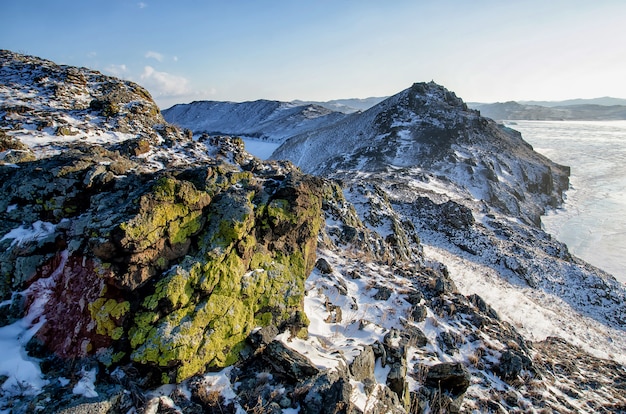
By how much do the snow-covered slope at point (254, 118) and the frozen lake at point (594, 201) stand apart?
168 feet

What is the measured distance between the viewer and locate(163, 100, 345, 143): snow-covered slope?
282 feet

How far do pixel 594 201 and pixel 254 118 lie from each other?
8989 cm

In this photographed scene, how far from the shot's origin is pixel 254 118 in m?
106

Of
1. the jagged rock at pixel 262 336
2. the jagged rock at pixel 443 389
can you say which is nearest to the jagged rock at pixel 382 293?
the jagged rock at pixel 443 389

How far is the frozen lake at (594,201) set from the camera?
28.1 meters

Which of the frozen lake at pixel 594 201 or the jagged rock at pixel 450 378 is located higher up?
the jagged rock at pixel 450 378

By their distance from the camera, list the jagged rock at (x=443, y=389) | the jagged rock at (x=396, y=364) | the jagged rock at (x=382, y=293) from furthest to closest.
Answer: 1. the jagged rock at (x=382, y=293)
2. the jagged rock at (x=443, y=389)
3. the jagged rock at (x=396, y=364)

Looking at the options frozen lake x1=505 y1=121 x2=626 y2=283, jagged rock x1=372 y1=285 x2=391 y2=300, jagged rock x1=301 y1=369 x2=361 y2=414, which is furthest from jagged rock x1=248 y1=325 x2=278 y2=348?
frozen lake x1=505 y1=121 x2=626 y2=283

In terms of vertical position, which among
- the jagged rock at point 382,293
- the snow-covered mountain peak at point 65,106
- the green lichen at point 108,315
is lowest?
the jagged rock at point 382,293

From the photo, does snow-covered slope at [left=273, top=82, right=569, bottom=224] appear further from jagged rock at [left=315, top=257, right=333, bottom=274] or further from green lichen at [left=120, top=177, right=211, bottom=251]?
green lichen at [left=120, top=177, right=211, bottom=251]

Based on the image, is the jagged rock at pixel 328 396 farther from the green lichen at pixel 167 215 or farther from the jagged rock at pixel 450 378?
the green lichen at pixel 167 215

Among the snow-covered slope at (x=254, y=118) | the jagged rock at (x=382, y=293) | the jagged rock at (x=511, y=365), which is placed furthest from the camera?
the snow-covered slope at (x=254, y=118)

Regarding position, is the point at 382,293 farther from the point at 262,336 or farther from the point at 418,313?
the point at 262,336

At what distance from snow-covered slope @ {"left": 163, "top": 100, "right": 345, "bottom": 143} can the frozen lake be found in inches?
2018
